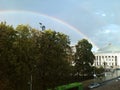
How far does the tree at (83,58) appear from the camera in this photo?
81.5m

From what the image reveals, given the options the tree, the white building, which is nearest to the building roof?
the white building

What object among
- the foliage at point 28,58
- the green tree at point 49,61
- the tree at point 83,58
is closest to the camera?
the foliage at point 28,58

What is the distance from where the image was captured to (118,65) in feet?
538

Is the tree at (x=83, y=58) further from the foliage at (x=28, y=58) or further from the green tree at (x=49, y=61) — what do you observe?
the green tree at (x=49, y=61)

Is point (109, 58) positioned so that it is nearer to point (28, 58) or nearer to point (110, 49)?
point (110, 49)

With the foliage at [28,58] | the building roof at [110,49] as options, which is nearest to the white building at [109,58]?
the building roof at [110,49]

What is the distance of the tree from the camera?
81.5 m

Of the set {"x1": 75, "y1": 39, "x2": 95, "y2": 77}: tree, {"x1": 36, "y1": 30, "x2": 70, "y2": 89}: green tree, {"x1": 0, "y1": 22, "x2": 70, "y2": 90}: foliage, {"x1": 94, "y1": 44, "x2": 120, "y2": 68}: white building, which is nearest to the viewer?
{"x1": 0, "y1": 22, "x2": 70, "y2": 90}: foliage

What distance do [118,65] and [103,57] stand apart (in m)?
9.53

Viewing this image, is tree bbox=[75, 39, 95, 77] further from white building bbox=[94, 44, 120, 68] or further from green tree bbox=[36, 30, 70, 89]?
white building bbox=[94, 44, 120, 68]

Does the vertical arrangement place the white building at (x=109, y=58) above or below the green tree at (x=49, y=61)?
above

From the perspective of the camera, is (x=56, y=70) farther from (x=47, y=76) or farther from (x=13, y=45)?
(x=13, y=45)

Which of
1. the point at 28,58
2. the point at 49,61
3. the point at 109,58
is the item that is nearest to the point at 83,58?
the point at 49,61

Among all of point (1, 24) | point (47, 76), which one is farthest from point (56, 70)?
point (1, 24)
